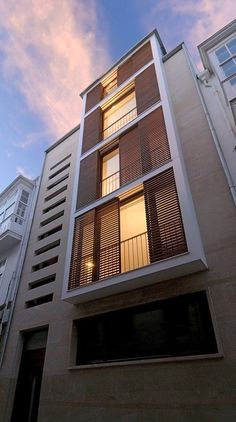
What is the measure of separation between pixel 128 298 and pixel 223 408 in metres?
3.19

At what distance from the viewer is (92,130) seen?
13094 mm

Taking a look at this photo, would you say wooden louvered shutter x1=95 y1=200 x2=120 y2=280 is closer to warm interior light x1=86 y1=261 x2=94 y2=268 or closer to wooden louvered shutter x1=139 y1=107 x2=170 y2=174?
warm interior light x1=86 y1=261 x2=94 y2=268

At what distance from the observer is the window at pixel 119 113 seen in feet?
39.4

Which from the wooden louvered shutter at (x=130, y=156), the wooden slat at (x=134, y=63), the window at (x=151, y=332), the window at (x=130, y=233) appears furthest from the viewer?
the wooden slat at (x=134, y=63)

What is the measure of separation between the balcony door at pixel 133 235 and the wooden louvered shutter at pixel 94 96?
795 cm

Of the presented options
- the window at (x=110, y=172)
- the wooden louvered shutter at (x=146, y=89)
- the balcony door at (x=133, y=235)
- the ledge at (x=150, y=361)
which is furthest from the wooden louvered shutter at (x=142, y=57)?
the ledge at (x=150, y=361)

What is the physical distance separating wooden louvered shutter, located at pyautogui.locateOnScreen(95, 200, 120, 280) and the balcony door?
23 cm

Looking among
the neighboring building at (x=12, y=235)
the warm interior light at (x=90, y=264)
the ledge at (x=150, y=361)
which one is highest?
the neighboring building at (x=12, y=235)

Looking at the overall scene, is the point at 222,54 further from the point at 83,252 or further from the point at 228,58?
the point at 83,252

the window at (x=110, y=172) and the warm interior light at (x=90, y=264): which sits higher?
the window at (x=110, y=172)

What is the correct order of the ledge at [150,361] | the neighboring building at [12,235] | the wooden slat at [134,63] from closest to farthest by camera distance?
the ledge at [150,361] < the neighboring building at [12,235] < the wooden slat at [134,63]

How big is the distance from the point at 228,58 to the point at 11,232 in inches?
468

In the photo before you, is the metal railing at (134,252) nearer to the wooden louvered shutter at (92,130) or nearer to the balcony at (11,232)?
the wooden louvered shutter at (92,130)

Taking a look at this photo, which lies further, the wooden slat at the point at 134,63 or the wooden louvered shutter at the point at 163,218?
the wooden slat at the point at 134,63
